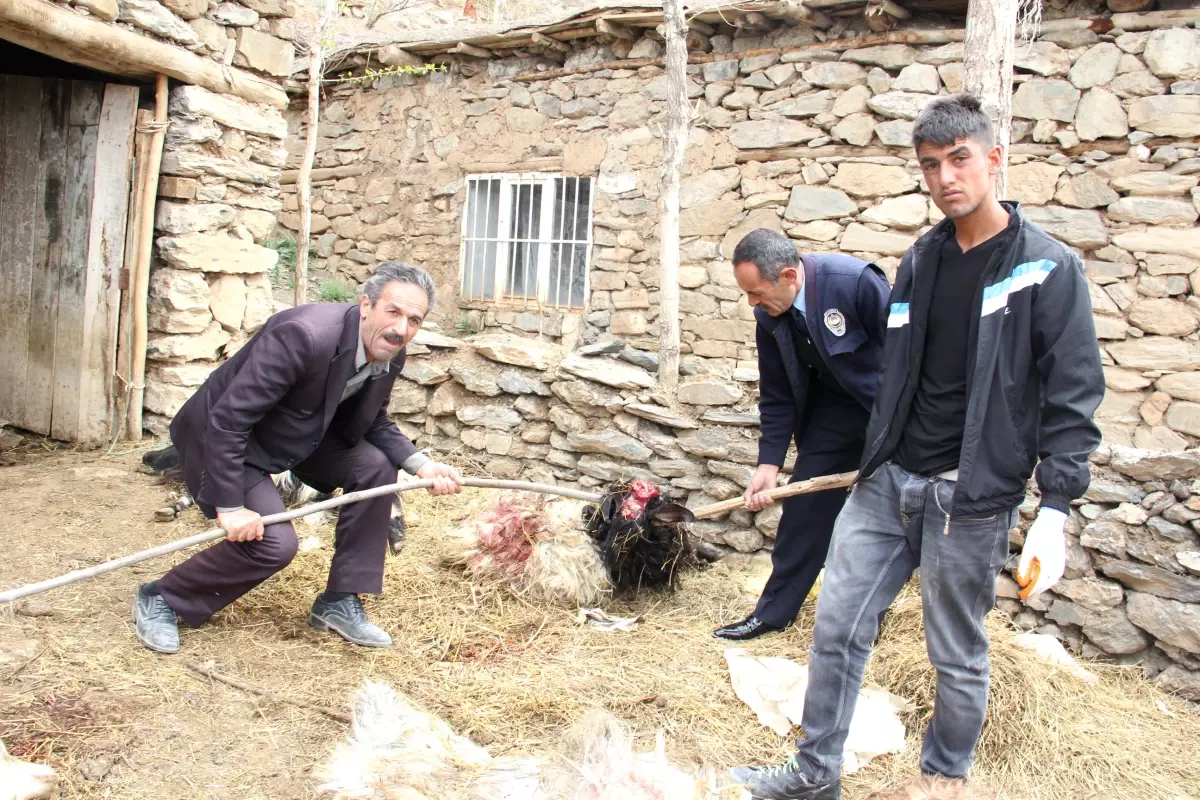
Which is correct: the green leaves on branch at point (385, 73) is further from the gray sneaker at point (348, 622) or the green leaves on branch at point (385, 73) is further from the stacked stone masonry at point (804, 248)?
the gray sneaker at point (348, 622)

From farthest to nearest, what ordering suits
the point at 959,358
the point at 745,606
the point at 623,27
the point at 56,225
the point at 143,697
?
the point at 623,27, the point at 56,225, the point at 745,606, the point at 143,697, the point at 959,358

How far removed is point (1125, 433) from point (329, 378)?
17.8ft

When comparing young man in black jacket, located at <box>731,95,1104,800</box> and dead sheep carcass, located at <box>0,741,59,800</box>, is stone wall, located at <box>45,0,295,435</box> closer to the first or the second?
dead sheep carcass, located at <box>0,741,59,800</box>

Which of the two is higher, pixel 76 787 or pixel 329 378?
pixel 329 378

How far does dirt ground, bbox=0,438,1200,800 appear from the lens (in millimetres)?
2814

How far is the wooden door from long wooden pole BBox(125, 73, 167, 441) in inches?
5.0

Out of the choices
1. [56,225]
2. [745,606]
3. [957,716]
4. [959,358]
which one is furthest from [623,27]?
[957,716]

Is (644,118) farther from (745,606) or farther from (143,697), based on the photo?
(143,697)

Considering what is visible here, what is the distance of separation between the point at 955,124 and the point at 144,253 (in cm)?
493

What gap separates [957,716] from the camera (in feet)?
8.14

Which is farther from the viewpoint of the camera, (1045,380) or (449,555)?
(449,555)

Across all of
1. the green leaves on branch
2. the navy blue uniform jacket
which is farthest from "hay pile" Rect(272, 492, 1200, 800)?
the green leaves on branch

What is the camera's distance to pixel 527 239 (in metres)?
8.74

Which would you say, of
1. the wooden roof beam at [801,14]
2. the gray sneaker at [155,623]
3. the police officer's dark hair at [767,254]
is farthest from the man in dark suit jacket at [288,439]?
the wooden roof beam at [801,14]
